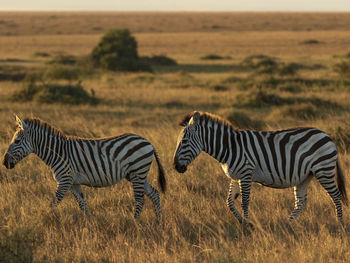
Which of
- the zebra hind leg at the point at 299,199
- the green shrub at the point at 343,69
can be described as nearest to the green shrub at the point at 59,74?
the green shrub at the point at 343,69

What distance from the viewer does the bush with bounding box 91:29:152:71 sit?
31031 millimetres

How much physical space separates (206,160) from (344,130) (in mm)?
3399

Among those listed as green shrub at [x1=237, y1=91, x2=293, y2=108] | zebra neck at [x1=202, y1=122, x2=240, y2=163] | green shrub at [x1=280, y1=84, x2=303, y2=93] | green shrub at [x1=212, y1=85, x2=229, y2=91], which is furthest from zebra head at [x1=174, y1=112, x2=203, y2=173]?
green shrub at [x1=212, y1=85, x2=229, y2=91]

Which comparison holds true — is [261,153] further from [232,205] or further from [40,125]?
[40,125]

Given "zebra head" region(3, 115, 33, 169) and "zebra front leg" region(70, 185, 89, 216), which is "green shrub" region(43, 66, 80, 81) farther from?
"zebra head" region(3, 115, 33, 169)

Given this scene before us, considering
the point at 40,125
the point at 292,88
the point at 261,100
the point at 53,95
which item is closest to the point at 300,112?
the point at 261,100

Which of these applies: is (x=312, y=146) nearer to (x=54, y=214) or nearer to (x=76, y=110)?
(x=54, y=214)

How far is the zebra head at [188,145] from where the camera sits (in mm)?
6070

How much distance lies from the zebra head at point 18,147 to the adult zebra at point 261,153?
1.82m

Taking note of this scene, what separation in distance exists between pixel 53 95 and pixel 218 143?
1363 centimetres

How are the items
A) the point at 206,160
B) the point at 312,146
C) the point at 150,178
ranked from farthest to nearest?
the point at 206,160 → the point at 150,178 → the point at 312,146

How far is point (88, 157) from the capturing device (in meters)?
6.31

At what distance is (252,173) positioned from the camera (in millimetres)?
6246

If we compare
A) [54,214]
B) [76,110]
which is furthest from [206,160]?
[76,110]
